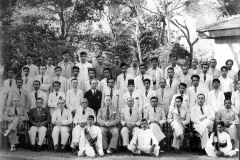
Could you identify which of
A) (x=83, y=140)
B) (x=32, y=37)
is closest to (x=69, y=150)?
(x=83, y=140)

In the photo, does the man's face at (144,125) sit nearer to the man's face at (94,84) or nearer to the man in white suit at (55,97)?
the man's face at (94,84)

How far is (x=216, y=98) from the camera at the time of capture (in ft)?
28.4

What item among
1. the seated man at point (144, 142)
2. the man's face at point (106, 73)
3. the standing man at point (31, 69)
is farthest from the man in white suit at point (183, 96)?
the standing man at point (31, 69)

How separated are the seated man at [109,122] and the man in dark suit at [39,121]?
1.07 m

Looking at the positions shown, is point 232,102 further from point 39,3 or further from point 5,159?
point 39,3

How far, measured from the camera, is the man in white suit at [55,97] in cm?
857

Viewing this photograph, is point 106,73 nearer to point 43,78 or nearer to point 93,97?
point 93,97

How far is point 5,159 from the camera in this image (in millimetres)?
7336

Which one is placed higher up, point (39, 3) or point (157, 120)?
point (39, 3)

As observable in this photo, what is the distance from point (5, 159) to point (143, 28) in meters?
13.1

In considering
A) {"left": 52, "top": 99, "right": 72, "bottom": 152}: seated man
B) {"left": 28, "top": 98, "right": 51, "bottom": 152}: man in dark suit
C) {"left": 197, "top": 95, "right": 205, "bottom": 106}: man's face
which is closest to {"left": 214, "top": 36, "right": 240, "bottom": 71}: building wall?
{"left": 197, "top": 95, "right": 205, "bottom": 106}: man's face

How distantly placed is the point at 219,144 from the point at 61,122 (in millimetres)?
3100

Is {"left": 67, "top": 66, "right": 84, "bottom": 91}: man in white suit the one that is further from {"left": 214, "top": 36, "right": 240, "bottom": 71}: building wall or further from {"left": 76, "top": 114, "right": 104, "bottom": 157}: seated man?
{"left": 214, "top": 36, "right": 240, "bottom": 71}: building wall

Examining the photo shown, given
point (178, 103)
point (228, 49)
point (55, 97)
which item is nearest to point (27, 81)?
point (55, 97)
